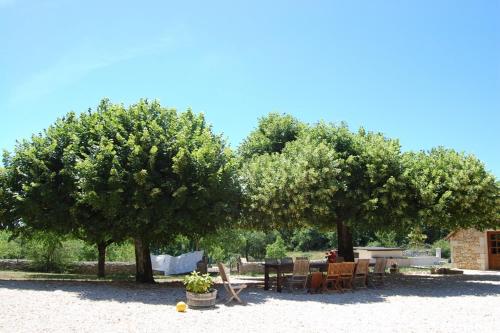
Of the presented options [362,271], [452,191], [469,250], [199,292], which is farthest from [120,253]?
[452,191]

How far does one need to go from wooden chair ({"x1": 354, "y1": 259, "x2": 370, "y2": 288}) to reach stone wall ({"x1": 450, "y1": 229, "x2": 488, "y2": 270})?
15.1m

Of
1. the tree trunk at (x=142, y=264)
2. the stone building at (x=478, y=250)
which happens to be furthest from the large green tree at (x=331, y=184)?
the stone building at (x=478, y=250)

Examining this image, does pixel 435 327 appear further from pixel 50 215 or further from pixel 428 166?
pixel 50 215

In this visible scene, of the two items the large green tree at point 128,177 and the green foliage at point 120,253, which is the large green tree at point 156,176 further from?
the green foliage at point 120,253

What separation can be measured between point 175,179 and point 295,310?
6.18 m

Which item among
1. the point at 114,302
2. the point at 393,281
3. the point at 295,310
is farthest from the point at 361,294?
the point at 114,302

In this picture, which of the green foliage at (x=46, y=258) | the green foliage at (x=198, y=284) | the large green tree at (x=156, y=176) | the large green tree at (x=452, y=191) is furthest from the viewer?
the green foliage at (x=46, y=258)

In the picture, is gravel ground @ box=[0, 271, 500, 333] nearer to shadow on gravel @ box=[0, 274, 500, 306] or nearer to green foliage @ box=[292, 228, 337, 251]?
shadow on gravel @ box=[0, 274, 500, 306]

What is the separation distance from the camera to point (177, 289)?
1580 cm

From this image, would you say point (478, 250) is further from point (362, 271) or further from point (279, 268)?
point (279, 268)

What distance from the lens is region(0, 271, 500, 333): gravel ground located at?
941 centimetres

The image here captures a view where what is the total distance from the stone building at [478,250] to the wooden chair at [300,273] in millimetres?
16384

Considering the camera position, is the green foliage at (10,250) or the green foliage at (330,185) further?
the green foliage at (10,250)

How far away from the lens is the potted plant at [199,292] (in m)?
11.8
